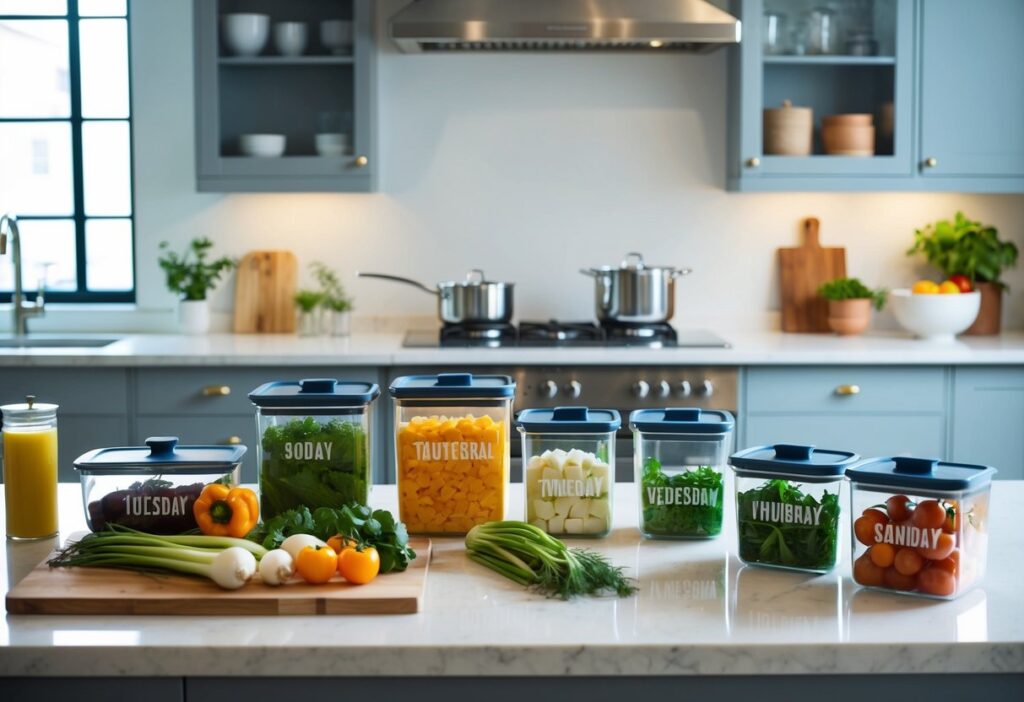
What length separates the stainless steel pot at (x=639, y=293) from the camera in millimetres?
4199

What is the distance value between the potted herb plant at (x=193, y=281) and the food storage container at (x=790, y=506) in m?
3.09

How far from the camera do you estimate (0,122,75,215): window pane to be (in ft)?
15.4

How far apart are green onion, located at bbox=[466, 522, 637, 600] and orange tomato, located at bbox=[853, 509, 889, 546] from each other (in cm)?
33

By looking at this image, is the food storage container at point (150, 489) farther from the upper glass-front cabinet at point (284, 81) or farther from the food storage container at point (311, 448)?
the upper glass-front cabinet at point (284, 81)

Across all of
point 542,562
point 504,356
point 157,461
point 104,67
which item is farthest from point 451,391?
point 104,67

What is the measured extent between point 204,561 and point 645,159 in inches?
125

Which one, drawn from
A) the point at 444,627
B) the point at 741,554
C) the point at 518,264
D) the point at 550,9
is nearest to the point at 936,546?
the point at 741,554

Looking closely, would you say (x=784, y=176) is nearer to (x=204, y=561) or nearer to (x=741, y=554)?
(x=741, y=554)

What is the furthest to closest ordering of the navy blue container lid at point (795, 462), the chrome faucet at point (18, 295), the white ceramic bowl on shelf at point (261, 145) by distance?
the chrome faucet at point (18, 295)
the white ceramic bowl on shelf at point (261, 145)
the navy blue container lid at point (795, 462)

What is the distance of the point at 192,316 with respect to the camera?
4555 millimetres

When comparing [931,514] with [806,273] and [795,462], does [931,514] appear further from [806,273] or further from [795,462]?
[806,273]

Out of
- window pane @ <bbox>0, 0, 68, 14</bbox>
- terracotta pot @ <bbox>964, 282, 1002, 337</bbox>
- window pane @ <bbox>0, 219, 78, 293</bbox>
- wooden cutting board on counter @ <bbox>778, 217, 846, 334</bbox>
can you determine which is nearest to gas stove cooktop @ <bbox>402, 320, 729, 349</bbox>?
wooden cutting board on counter @ <bbox>778, 217, 846, 334</bbox>

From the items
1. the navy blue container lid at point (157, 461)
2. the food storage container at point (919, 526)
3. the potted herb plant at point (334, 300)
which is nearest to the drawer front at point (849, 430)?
the potted herb plant at point (334, 300)

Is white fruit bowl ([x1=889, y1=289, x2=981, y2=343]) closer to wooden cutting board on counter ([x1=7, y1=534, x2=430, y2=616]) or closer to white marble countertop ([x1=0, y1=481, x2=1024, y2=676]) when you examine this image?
white marble countertop ([x1=0, y1=481, x2=1024, y2=676])
